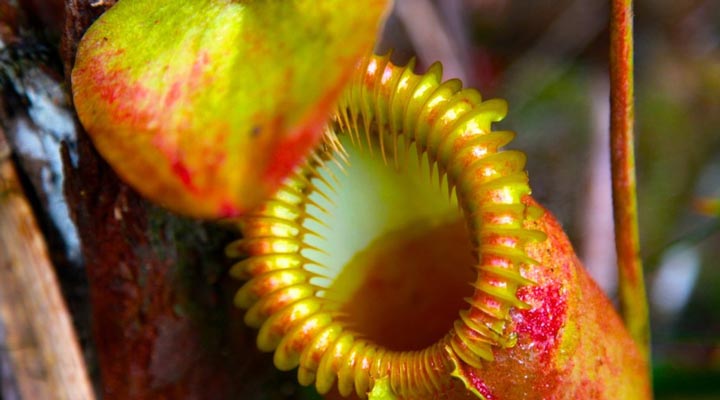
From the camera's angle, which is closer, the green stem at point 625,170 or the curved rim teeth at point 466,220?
the curved rim teeth at point 466,220

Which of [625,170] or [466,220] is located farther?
[625,170]

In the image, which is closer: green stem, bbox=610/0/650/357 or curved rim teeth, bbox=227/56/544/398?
curved rim teeth, bbox=227/56/544/398

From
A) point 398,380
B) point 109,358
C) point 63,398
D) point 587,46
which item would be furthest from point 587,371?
point 587,46

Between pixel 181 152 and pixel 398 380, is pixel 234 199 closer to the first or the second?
pixel 181 152
